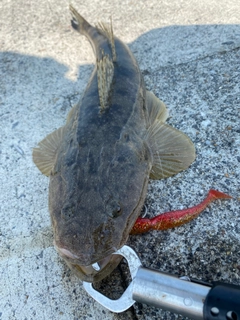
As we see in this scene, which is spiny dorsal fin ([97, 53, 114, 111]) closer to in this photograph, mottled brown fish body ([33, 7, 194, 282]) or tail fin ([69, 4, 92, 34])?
mottled brown fish body ([33, 7, 194, 282])

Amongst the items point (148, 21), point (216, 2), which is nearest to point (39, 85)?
point (148, 21)

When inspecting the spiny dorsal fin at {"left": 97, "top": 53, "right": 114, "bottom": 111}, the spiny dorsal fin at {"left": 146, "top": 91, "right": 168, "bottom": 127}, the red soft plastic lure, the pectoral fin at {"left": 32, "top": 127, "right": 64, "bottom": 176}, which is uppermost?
the spiny dorsal fin at {"left": 97, "top": 53, "right": 114, "bottom": 111}

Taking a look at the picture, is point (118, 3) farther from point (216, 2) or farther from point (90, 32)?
point (216, 2)

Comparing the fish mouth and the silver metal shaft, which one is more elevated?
the silver metal shaft

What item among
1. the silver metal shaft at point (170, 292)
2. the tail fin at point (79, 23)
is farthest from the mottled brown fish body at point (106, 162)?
the tail fin at point (79, 23)

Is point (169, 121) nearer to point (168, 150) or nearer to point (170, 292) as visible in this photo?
point (168, 150)

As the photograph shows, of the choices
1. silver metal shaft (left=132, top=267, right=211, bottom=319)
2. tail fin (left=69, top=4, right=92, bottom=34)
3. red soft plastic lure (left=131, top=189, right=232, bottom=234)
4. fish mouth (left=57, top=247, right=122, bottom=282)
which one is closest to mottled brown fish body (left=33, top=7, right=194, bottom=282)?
fish mouth (left=57, top=247, right=122, bottom=282)
